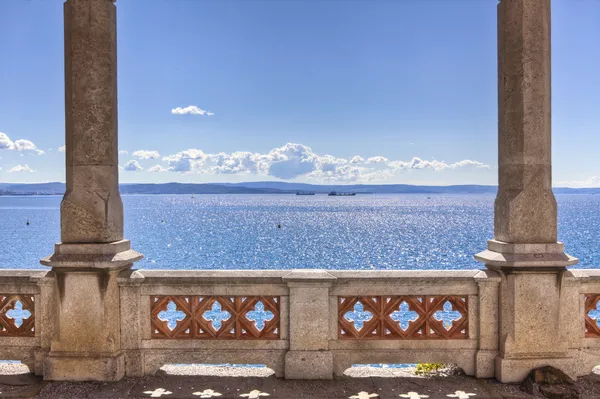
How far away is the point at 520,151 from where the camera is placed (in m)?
5.87

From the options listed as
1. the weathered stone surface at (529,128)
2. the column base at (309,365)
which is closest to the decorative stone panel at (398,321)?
the column base at (309,365)

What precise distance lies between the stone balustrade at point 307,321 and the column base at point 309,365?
1cm

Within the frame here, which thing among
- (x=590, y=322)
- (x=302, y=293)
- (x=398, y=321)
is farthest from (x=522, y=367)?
(x=302, y=293)

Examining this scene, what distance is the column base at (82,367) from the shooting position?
18.9ft

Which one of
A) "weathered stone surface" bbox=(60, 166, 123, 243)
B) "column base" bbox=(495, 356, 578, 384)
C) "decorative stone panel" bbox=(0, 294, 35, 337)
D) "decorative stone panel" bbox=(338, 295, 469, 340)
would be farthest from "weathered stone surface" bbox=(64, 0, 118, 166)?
"column base" bbox=(495, 356, 578, 384)

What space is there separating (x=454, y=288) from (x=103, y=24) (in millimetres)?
5232

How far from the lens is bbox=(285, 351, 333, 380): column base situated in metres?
5.81

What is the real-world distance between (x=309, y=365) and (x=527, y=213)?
3.09 m

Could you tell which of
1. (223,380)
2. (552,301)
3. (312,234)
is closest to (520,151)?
(552,301)

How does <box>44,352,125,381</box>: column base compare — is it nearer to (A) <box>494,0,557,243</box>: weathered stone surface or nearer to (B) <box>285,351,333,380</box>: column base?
(B) <box>285,351,333,380</box>: column base

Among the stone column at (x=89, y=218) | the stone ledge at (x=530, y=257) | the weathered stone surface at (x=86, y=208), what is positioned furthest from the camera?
the weathered stone surface at (x=86, y=208)

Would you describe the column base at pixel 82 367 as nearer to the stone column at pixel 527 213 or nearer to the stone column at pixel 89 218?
the stone column at pixel 89 218

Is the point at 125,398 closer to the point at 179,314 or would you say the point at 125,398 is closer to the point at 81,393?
the point at 81,393

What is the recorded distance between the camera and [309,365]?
5.82m
